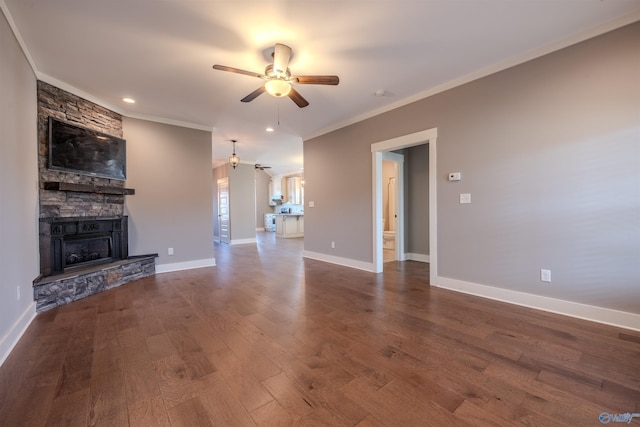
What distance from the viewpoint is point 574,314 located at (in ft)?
8.33

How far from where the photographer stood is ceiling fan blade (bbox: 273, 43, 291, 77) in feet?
8.06

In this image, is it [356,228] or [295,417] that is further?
[356,228]

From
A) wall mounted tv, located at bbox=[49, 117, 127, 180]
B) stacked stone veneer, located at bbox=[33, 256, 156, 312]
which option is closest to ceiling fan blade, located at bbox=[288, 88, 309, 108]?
wall mounted tv, located at bbox=[49, 117, 127, 180]

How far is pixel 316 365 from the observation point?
5.95ft

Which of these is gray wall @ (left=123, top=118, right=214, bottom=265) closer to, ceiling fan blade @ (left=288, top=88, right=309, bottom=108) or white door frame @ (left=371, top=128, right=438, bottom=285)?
ceiling fan blade @ (left=288, top=88, right=309, bottom=108)

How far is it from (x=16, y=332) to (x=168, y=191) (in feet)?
9.44

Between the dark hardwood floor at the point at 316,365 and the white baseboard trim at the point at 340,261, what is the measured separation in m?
1.44

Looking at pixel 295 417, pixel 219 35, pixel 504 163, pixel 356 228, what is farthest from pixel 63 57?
pixel 504 163

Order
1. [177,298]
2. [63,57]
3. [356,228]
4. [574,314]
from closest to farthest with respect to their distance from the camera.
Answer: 1. [574,314]
2. [63,57]
3. [177,298]
4. [356,228]

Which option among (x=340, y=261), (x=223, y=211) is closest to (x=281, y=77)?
(x=340, y=261)

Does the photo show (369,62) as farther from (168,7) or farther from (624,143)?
(624,143)

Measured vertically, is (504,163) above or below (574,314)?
above

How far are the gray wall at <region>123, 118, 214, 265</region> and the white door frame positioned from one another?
10.6 feet

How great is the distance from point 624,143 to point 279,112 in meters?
4.09
